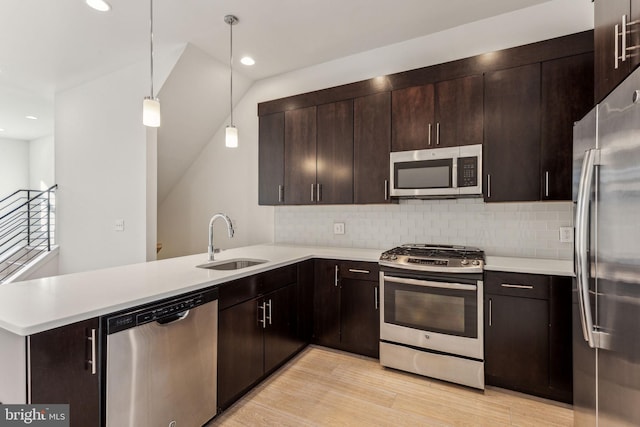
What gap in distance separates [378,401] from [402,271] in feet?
3.12

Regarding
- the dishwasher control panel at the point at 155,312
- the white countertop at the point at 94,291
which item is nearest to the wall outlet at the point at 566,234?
the white countertop at the point at 94,291

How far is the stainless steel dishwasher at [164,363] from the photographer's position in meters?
1.39

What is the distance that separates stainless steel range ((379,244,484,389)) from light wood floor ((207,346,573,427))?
0.43 feet

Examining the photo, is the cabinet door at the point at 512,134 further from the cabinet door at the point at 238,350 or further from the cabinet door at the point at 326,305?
the cabinet door at the point at 238,350

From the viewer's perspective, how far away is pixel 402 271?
98.7 inches

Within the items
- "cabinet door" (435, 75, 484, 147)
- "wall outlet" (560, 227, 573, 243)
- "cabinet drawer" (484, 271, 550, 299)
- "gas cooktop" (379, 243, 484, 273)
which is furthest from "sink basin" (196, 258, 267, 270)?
"wall outlet" (560, 227, 573, 243)

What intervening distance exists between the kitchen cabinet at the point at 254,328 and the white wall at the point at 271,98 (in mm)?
1272

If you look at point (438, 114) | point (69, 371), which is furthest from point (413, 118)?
point (69, 371)

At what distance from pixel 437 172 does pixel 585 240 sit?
1.38m

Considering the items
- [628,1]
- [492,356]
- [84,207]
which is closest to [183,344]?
[492,356]

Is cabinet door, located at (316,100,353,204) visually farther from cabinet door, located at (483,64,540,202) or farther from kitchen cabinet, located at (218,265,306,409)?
cabinet door, located at (483,64,540,202)

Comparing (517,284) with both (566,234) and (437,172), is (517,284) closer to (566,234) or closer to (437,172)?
(566,234)

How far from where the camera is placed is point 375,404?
7.09ft

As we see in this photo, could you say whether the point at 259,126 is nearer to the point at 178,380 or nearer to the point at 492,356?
the point at 178,380
